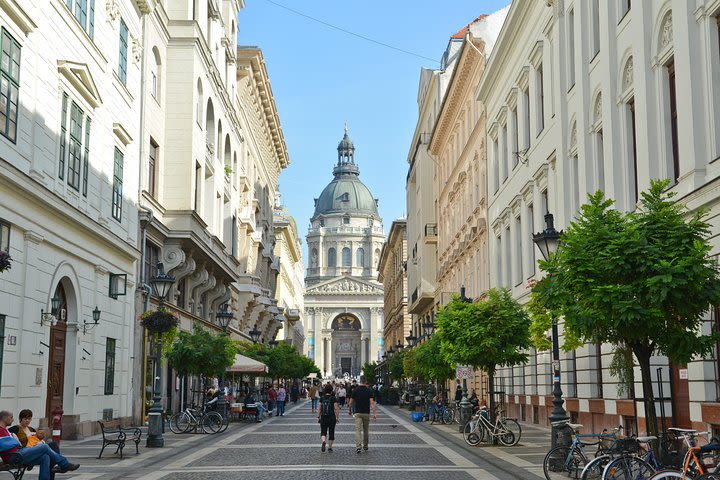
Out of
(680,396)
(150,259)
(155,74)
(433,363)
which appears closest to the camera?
(680,396)

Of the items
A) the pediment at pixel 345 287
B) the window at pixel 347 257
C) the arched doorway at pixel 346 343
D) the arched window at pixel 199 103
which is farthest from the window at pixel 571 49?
the window at pixel 347 257

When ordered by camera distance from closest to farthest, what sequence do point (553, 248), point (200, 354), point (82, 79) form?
point (553, 248) → point (82, 79) → point (200, 354)

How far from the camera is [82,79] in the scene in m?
24.5

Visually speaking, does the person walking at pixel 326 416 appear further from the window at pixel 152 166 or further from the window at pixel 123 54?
the window at pixel 152 166

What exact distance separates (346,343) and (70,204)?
157230 mm

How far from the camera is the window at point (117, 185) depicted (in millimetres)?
28891

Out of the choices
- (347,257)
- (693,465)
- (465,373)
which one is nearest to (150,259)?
(465,373)

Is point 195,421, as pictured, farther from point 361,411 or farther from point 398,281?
point 398,281

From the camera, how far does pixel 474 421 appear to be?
2373cm

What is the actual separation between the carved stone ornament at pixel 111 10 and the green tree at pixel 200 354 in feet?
32.9

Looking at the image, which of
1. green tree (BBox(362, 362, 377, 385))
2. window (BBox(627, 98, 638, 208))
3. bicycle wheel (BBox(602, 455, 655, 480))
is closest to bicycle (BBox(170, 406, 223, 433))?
window (BBox(627, 98, 638, 208))

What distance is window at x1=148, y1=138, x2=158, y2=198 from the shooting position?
113ft

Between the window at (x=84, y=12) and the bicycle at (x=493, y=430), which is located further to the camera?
the window at (x=84, y=12)

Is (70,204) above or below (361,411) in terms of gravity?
above
